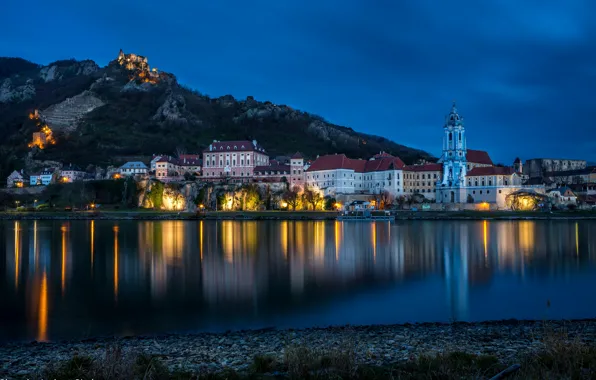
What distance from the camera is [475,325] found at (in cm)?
1042

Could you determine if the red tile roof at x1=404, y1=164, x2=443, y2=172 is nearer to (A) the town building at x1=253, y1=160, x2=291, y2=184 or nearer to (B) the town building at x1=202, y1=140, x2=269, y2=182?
(A) the town building at x1=253, y1=160, x2=291, y2=184

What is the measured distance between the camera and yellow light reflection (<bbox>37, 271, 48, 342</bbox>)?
34.0 feet

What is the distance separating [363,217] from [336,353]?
163 feet

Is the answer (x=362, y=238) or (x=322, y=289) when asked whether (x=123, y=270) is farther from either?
(x=362, y=238)

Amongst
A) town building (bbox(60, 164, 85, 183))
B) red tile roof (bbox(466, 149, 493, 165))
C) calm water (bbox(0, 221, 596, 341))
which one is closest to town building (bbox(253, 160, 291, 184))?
red tile roof (bbox(466, 149, 493, 165))

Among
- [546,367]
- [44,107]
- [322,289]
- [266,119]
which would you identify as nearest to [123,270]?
[322,289]

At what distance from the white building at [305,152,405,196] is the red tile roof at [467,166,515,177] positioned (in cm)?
1078

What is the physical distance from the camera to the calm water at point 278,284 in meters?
11.8

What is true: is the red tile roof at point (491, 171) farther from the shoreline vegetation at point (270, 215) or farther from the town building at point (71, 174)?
the town building at point (71, 174)

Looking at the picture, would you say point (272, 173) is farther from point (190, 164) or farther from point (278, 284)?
point (278, 284)

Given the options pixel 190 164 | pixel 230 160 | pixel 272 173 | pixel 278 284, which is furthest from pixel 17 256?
pixel 190 164

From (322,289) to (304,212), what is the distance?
4495 centimetres

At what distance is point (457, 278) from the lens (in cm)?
1728

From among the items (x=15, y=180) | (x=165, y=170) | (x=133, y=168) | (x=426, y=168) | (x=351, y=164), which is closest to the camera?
(x=351, y=164)
